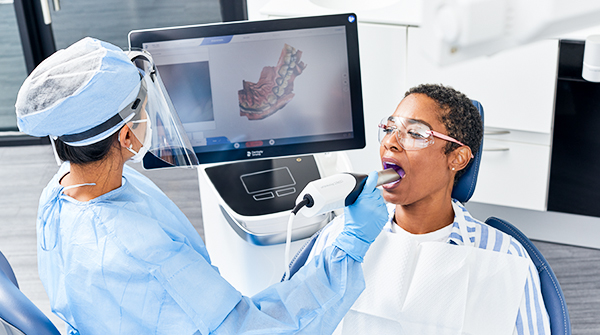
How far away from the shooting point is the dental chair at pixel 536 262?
1312 mm

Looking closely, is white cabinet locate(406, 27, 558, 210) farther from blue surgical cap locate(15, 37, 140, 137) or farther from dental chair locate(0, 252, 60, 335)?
dental chair locate(0, 252, 60, 335)

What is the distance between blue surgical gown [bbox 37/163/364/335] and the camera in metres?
1.17

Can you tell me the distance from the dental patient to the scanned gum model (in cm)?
28

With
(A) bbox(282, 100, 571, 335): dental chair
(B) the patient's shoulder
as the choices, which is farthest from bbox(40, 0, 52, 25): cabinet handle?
(B) the patient's shoulder

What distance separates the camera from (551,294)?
1.35 metres

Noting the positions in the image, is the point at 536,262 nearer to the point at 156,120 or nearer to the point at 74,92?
the point at 156,120

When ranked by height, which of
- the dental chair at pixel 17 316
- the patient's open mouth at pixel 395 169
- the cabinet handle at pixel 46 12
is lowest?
the dental chair at pixel 17 316

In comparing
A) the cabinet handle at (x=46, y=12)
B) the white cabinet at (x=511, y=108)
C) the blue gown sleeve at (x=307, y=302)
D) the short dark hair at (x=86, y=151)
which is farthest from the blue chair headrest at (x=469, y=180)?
the cabinet handle at (x=46, y=12)

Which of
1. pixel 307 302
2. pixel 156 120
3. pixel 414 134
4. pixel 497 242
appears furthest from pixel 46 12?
pixel 497 242

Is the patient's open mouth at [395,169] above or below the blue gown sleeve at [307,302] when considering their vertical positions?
above

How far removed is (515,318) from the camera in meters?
1.35

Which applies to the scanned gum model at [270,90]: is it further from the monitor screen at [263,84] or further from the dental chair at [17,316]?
the dental chair at [17,316]

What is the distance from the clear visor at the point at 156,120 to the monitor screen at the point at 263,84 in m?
0.18

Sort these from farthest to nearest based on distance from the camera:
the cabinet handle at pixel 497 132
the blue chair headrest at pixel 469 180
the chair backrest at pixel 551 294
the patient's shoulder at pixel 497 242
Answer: the cabinet handle at pixel 497 132 < the blue chair headrest at pixel 469 180 < the patient's shoulder at pixel 497 242 < the chair backrest at pixel 551 294
